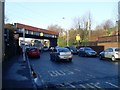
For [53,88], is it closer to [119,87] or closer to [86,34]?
[119,87]

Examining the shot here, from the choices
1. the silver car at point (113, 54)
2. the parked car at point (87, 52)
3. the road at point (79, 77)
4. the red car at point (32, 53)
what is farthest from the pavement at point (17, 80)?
the red car at point (32, 53)

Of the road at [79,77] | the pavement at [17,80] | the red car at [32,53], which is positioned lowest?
the road at [79,77]

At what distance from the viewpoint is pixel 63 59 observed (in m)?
34.1

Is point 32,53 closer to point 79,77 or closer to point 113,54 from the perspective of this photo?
point 113,54

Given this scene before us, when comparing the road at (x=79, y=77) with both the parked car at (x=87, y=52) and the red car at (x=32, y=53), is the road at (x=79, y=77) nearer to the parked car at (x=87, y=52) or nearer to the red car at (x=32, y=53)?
the parked car at (x=87, y=52)

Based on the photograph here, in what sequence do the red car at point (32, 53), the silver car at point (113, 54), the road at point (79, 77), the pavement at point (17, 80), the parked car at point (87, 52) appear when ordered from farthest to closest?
the red car at point (32, 53), the parked car at point (87, 52), the silver car at point (113, 54), the road at point (79, 77), the pavement at point (17, 80)

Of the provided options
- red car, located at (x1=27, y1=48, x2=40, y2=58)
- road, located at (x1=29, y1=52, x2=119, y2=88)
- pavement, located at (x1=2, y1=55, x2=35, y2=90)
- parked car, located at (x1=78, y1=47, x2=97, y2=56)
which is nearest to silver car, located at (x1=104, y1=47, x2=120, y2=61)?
parked car, located at (x1=78, y1=47, x2=97, y2=56)

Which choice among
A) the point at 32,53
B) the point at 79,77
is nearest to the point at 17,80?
the point at 79,77

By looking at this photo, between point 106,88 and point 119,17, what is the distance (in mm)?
41016

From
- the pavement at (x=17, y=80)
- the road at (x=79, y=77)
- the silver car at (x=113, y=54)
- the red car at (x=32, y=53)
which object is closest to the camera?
the pavement at (x=17, y=80)

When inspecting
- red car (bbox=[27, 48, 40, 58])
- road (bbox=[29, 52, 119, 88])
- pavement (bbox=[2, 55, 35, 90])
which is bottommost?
road (bbox=[29, 52, 119, 88])

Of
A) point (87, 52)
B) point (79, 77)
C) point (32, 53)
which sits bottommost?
point (79, 77)

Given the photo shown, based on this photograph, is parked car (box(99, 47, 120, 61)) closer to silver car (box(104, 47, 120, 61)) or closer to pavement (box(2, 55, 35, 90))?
silver car (box(104, 47, 120, 61))

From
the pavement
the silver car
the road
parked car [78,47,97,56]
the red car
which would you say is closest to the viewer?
the pavement
